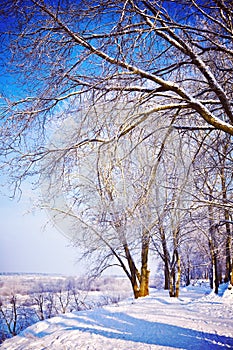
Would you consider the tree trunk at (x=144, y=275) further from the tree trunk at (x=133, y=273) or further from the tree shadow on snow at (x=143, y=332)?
the tree shadow on snow at (x=143, y=332)

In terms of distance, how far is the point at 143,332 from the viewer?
6617mm

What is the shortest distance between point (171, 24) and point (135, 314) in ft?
26.1

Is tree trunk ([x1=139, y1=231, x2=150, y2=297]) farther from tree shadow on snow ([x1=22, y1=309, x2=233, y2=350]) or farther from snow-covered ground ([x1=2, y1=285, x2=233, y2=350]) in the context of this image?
tree shadow on snow ([x1=22, y1=309, x2=233, y2=350])

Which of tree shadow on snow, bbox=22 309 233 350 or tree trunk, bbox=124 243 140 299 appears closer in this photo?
tree shadow on snow, bbox=22 309 233 350

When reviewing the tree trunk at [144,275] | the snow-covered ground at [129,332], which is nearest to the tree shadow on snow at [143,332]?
the snow-covered ground at [129,332]

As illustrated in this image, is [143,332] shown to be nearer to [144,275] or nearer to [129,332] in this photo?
[129,332]

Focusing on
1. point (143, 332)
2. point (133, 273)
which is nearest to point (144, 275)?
point (133, 273)

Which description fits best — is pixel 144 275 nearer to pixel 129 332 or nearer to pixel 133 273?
pixel 133 273

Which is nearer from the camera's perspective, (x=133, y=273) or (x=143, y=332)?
(x=143, y=332)

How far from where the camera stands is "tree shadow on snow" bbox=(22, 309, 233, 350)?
18.5ft

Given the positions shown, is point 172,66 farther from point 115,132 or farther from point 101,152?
point 101,152

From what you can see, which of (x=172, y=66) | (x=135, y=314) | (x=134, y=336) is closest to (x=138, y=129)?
(x=172, y=66)

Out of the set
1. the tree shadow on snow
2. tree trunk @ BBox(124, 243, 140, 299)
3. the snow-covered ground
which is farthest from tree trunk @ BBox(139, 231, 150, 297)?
the tree shadow on snow

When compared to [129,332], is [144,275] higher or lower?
higher
